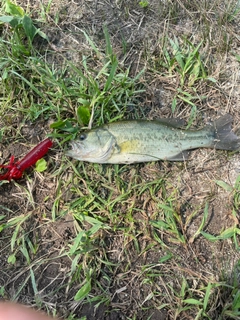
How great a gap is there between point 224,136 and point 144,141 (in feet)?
2.73

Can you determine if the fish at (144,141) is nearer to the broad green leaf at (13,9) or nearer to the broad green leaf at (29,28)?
the broad green leaf at (29,28)

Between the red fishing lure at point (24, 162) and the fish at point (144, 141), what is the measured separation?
0.86 feet

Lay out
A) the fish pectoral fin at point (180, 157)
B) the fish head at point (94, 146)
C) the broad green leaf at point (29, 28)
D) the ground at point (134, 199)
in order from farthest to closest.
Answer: the broad green leaf at point (29, 28)
the fish pectoral fin at point (180, 157)
the fish head at point (94, 146)
the ground at point (134, 199)

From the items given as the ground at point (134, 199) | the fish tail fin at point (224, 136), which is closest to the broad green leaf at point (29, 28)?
the ground at point (134, 199)

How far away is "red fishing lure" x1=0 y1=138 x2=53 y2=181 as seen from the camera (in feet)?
11.9

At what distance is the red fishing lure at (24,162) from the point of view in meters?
3.61

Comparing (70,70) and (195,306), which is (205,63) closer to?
(70,70)

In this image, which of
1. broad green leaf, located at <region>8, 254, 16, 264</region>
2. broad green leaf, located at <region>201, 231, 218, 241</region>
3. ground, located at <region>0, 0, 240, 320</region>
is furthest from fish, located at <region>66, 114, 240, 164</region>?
broad green leaf, located at <region>8, 254, 16, 264</region>

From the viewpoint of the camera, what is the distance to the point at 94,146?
11.7ft

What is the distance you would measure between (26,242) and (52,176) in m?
0.69

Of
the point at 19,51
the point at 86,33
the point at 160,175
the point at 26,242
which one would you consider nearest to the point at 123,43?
the point at 86,33

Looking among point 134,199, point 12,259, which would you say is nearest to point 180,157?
point 134,199

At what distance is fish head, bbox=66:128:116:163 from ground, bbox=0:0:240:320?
6.2 inches

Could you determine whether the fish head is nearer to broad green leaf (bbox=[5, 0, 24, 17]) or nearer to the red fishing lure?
the red fishing lure
